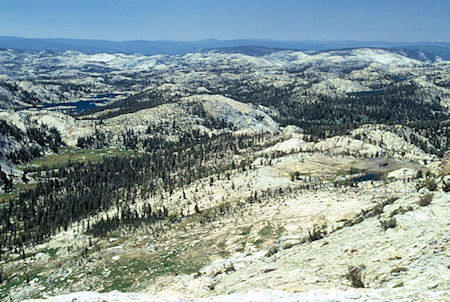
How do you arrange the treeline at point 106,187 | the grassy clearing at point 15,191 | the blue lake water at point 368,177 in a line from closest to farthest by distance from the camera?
the blue lake water at point 368,177
the treeline at point 106,187
the grassy clearing at point 15,191

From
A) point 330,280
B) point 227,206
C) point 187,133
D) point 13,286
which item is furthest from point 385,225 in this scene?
point 187,133

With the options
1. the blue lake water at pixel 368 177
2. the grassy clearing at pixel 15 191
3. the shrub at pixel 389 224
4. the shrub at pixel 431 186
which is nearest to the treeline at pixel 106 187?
the grassy clearing at pixel 15 191

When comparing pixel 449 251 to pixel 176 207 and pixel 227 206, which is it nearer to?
pixel 227 206

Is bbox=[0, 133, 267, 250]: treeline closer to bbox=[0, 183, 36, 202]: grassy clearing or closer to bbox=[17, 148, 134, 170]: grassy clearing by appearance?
bbox=[0, 183, 36, 202]: grassy clearing

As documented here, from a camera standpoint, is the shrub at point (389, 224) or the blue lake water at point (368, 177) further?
the blue lake water at point (368, 177)

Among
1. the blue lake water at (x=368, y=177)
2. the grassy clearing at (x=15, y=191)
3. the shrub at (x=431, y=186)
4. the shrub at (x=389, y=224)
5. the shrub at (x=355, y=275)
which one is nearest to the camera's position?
the shrub at (x=355, y=275)

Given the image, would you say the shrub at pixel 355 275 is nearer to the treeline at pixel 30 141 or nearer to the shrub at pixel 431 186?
the shrub at pixel 431 186

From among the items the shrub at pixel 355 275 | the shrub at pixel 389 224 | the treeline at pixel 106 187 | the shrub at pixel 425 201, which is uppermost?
the shrub at pixel 425 201

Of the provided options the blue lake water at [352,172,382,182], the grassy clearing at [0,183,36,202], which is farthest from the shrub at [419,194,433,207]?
the grassy clearing at [0,183,36,202]

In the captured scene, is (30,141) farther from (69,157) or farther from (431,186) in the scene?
(431,186)
